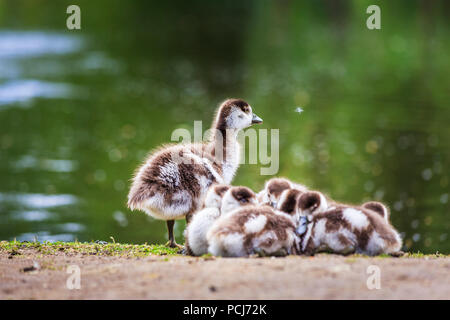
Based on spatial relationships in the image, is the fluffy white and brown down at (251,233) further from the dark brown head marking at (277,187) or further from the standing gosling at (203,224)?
the dark brown head marking at (277,187)

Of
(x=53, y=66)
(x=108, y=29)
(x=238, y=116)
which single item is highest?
(x=108, y=29)

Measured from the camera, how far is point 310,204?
8.80 m

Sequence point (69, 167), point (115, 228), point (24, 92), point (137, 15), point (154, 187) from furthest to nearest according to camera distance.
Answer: point (137, 15), point (24, 92), point (69, 167), point (115, 228), point (154, 187)

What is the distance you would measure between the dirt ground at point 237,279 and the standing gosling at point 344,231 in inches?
10.7

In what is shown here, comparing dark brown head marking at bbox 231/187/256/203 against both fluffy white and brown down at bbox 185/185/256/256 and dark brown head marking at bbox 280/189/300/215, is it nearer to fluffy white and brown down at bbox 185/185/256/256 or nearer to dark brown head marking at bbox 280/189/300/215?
fluffy white and brown down at bbox 185/185/256/256

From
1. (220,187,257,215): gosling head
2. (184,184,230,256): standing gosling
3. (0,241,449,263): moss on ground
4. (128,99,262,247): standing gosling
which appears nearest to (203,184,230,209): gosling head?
(184,184,230,256): standing gosling

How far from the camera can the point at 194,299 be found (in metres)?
6.75

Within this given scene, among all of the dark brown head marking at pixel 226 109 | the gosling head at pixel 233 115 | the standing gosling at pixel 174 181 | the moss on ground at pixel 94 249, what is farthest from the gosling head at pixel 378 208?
the dark brown head marking at pixel 226 109

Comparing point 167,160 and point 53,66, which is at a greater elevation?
point 53,66

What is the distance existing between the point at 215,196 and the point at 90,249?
212 centimetres

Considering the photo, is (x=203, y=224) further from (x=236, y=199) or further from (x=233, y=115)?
(x=233, y=115)
